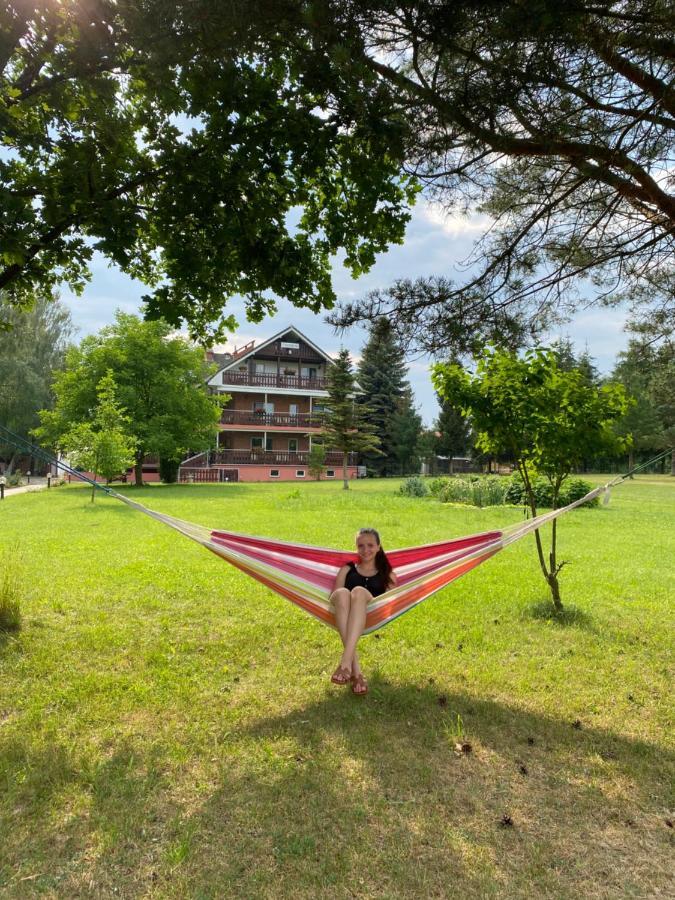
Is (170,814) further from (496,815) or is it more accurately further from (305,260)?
(305,260)

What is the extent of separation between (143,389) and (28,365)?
12.9 meters

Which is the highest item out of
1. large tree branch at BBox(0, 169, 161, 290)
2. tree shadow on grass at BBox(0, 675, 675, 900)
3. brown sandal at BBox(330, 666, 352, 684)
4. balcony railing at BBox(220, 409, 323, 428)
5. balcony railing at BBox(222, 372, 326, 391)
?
balcony railing at BBox(222, 372, 326, 391)

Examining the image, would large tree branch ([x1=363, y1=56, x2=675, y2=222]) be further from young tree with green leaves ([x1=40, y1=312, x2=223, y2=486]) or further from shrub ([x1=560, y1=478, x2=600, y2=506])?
young tree with green leaves ([x1=40, y1=312, x2=223, y2=486])

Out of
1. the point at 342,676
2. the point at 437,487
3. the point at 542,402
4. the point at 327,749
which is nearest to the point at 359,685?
the point at 342,676

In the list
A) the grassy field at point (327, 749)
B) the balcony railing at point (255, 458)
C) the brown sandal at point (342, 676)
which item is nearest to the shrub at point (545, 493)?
the grassy field at point (327, 749)

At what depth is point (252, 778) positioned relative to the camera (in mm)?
2398

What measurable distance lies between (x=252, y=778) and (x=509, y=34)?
11.8 feet

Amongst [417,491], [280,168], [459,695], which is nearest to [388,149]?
[280,168]

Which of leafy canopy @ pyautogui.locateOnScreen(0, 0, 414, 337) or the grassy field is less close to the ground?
leafy canopy @ pyautogui.locateOnScreen(0, 0, 414, 337)

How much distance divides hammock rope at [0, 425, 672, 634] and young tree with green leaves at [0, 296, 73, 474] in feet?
90.9

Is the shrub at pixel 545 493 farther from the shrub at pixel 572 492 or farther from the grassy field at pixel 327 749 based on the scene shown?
the grassy field at pixel 327 749

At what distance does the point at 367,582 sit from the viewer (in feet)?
10.9

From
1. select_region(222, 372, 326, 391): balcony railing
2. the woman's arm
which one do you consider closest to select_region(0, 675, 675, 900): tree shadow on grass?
the woman's arm

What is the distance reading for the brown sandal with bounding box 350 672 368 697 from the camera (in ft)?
10.3
